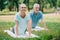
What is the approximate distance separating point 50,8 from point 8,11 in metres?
0.69

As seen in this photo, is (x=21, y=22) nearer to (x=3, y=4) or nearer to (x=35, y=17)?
(x=35, y=17)

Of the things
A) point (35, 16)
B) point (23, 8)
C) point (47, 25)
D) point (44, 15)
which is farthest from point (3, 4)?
point (47, 25)

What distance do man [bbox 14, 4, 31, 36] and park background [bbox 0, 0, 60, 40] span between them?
106 millimetres

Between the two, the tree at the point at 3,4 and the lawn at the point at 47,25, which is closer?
the lawn at the point at 47,25

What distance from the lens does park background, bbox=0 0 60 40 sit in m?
3.96

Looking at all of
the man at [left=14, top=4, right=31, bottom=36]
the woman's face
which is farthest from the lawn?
the woman's face

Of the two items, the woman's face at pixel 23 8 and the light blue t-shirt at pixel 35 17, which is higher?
the woman's face at pixel 23 8

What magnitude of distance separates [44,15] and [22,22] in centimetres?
40

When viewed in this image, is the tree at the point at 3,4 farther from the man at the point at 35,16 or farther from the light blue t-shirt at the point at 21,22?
the man at the point at 35,16

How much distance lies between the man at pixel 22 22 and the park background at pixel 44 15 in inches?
4.2

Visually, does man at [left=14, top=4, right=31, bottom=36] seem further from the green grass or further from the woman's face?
the green grass

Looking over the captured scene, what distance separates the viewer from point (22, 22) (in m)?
3.89

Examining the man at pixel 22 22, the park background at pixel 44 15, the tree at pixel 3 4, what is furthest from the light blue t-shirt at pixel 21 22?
the tree at pixel 3 4

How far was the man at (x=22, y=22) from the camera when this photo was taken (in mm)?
3838
